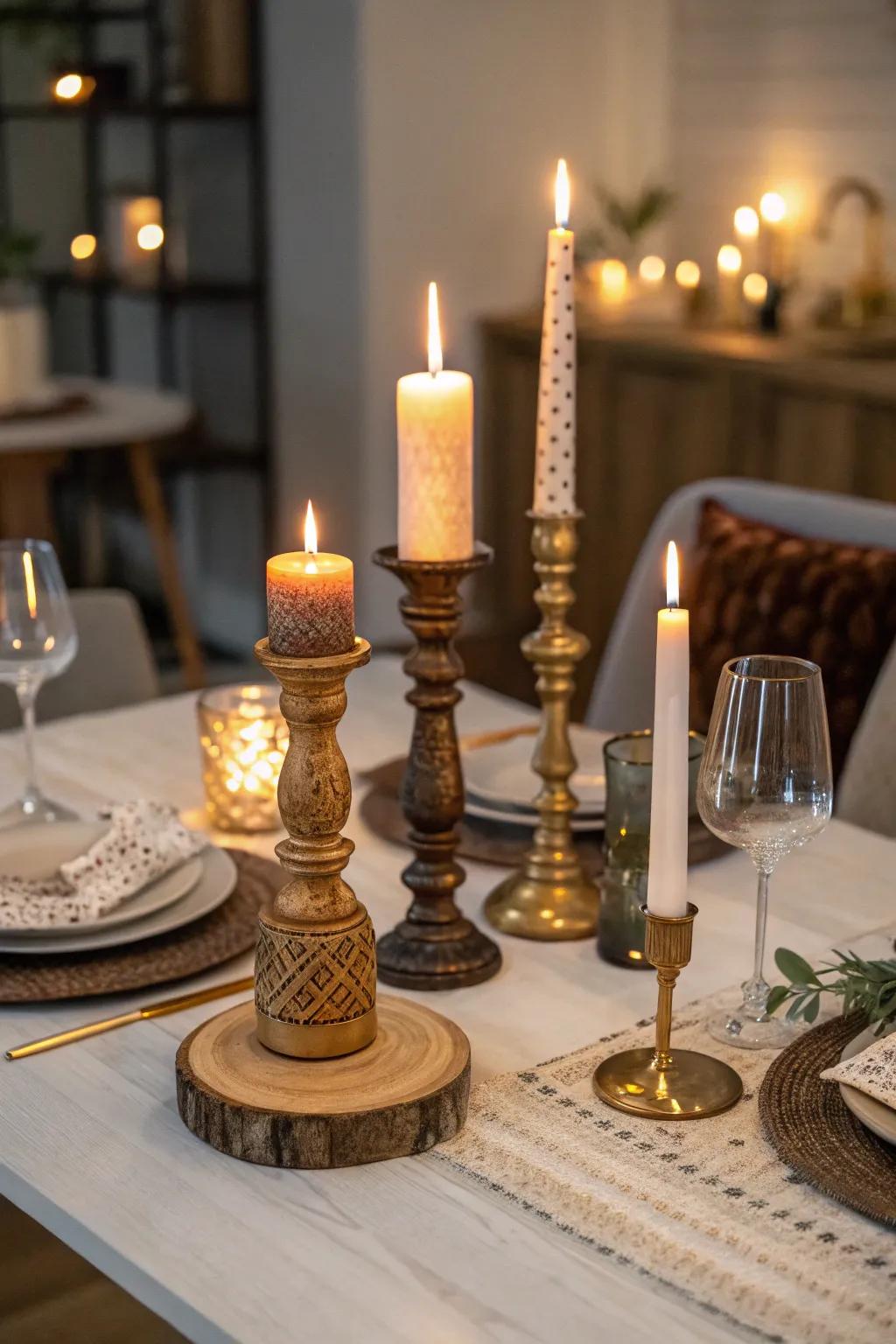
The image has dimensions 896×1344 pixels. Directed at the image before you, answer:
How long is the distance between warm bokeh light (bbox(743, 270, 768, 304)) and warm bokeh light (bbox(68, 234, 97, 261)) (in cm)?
186

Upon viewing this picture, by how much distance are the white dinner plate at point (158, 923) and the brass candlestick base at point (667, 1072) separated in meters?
0.35

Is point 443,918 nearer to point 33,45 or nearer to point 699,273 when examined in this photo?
point 699,273

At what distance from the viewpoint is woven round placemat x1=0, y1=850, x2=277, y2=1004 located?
1188 millimetres

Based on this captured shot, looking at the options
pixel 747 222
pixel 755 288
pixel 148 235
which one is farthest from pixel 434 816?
pixel 148 235

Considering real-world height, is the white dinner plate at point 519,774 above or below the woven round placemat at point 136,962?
above

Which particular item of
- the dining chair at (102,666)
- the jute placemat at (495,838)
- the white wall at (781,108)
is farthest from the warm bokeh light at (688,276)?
the jute placemat at (495,838)

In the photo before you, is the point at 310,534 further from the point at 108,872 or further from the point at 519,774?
the point at 519,774

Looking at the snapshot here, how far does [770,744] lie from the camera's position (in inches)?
41.6

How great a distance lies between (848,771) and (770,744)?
0.94 metres

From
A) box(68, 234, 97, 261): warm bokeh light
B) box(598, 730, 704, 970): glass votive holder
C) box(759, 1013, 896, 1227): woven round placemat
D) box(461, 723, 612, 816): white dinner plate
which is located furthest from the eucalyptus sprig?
box(68, 234, 97, 261): warm bokeh light

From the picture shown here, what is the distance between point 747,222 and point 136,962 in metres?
2.97

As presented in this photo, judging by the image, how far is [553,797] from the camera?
1.32m

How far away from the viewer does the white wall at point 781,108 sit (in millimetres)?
3818

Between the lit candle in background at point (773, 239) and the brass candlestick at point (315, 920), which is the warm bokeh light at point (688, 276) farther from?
the brass candlestick at point (315, 920)
